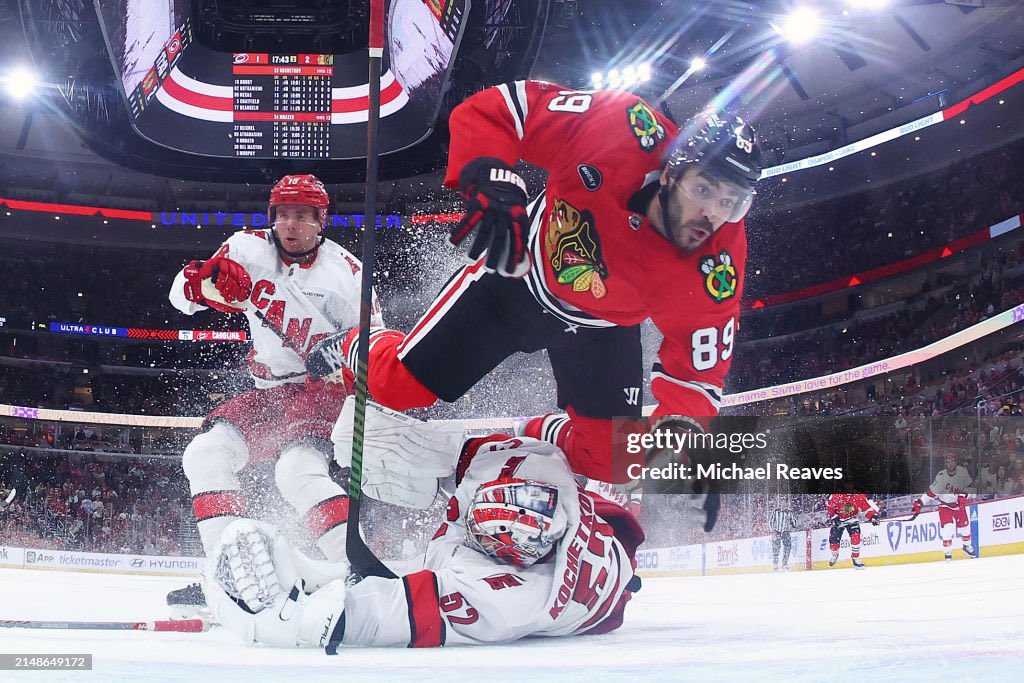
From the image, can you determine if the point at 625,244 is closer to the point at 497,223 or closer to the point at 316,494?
the point at 497,223

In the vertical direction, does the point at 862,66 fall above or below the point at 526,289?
above

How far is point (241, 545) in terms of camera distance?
1.59 m

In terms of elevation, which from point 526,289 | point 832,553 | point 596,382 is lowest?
point 832,553

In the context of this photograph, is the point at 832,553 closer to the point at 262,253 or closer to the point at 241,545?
the point at 262,253

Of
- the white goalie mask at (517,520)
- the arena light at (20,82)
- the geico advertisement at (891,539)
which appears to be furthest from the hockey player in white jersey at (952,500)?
the arena light at (20,82)

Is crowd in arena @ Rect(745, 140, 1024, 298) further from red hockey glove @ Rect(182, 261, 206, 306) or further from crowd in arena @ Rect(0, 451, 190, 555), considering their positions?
red hockey glove @ Rect(182, 261, 206, 306)

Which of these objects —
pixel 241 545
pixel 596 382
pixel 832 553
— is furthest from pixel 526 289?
pixel 832 553

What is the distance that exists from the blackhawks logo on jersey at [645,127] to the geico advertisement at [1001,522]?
4224mm

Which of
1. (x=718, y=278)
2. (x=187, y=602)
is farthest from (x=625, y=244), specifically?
(x=187, y=602)

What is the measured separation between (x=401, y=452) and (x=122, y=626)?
0.73m

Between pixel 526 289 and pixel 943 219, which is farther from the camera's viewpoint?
pixel 943 219

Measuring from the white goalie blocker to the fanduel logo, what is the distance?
4678 millimetres

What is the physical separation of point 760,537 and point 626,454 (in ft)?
15.0

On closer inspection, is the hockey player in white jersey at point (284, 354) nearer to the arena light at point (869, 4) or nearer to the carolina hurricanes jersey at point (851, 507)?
the carolina hurricanes jersey at point (851, 507)
